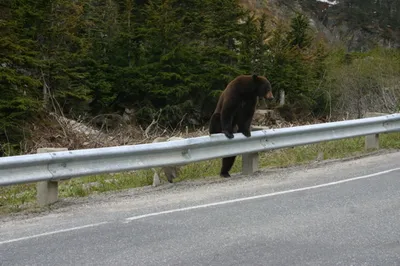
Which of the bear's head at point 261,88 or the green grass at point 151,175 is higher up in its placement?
the bear's head at point 261,88

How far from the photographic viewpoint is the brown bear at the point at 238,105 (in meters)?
8.84

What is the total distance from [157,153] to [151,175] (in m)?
1.34

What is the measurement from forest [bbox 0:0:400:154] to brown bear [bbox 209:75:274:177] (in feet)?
56.5

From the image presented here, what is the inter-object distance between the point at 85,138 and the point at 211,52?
21.5m

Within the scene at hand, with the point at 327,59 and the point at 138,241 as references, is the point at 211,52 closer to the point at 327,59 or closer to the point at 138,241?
the point at 327,59

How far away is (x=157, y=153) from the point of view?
316 inches

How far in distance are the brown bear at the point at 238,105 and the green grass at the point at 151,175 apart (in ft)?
3.20

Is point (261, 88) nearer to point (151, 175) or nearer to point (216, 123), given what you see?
point (216, 123)

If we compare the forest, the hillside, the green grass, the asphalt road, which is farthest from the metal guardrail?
the hillside

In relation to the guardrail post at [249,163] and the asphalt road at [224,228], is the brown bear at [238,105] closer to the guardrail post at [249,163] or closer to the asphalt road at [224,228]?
the guardrail post at [249,163]

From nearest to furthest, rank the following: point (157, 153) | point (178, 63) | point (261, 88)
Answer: point (157, 153) → point (261, 88) → point (178, 63)

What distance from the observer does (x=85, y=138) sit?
13.7 meters

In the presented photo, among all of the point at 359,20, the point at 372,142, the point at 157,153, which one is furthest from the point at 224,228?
the point at 359,20

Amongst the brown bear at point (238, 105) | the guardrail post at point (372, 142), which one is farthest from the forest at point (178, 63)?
the brown bear at point (238, 105)
